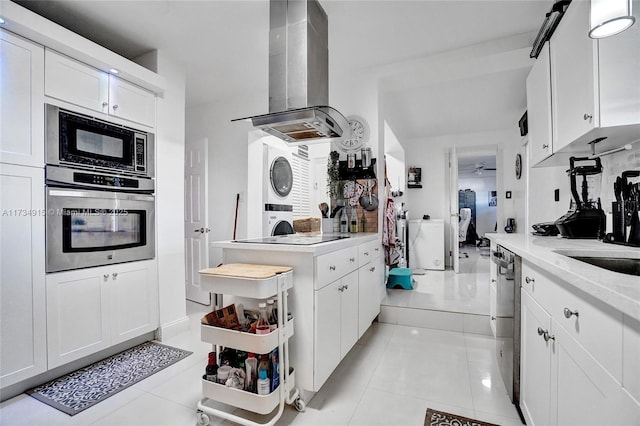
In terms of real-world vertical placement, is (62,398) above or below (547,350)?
below

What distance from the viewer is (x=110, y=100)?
228 centimetres

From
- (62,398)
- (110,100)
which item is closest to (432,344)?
(62,398)

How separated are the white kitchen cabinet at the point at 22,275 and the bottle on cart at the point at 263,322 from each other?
1473 millimetres

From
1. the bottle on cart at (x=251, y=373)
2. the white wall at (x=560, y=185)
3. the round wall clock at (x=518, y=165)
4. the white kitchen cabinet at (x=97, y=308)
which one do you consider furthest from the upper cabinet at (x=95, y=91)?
the round wall clock at (x=518, y=165)

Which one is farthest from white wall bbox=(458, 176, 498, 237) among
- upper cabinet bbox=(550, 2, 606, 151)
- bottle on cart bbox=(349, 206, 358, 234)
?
upper cabinet bbox=(550, 2, 606, 151)

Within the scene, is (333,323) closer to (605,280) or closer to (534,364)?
(534,364)

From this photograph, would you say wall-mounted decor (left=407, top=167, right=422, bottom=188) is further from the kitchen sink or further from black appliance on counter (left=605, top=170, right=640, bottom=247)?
the kitchen sink

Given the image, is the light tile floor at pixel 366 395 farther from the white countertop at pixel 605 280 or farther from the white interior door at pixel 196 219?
the white interior door at pixel 196 219

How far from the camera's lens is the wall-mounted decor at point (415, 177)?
5785mm

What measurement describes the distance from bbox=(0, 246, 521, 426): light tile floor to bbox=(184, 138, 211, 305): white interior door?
1293 mm

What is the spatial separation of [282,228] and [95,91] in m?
2.25

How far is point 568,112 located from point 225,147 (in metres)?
3.47

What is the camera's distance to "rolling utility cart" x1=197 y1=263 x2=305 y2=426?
4.70ft

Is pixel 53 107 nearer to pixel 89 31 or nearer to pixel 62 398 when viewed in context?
pixel 89 31
